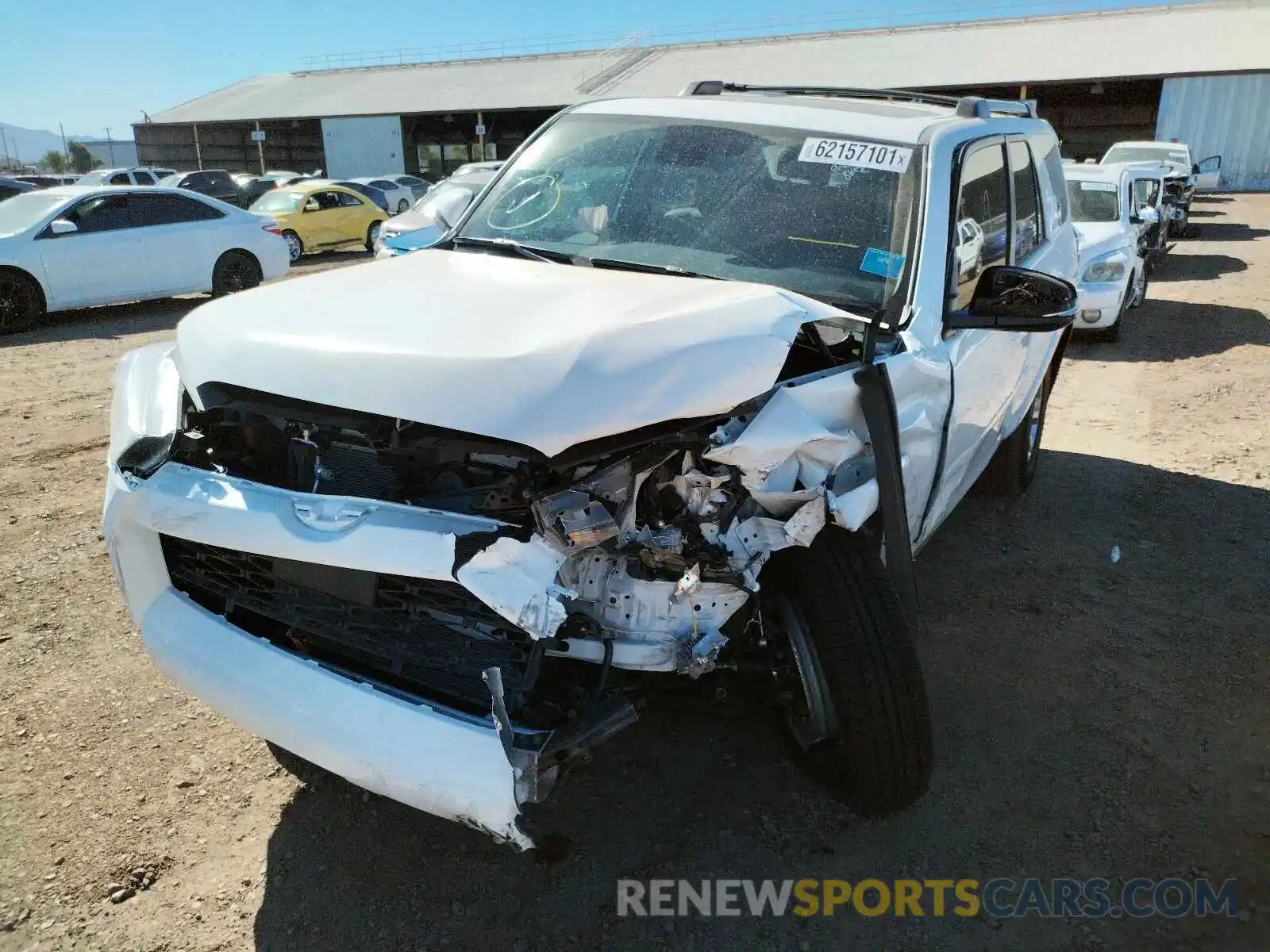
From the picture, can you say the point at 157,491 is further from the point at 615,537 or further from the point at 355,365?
the point at 615,537

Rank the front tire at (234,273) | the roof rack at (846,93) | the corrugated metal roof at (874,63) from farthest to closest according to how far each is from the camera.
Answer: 1. the corrugated metal roof at (874,63)
2. the front tire at (234,273)
3. the roof rack at (846,93)

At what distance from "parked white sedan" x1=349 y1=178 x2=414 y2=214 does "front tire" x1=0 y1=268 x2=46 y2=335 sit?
1394cm

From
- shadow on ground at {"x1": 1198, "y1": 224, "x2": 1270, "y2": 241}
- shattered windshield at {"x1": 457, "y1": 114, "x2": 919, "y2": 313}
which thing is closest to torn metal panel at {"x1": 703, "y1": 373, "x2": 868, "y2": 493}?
shattered windshield at {"x1": 457, "y1": 114, "x2": 919, "y2": 313}

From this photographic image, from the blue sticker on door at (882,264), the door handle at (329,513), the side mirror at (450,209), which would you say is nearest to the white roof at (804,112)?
the blue sticker on door at (882,264)

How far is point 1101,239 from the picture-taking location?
31.2 ft

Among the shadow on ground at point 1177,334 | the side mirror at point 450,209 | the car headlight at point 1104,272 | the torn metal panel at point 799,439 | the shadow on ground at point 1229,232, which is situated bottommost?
the shadow on ground at point 1229,232

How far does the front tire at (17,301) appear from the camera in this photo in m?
10.2

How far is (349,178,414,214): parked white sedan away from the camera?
24.0m

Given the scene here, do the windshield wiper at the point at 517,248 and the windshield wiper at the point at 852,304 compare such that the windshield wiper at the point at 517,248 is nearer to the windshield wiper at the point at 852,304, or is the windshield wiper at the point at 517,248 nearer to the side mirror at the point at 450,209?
the side mirror at the point at 450,209

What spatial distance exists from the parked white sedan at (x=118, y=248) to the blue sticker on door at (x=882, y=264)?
33.0ft

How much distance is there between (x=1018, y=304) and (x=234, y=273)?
11275mm

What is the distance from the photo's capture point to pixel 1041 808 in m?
2.96

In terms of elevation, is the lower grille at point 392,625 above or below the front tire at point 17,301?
above

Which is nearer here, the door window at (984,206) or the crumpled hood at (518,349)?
the crumpled hood at (518,349)
